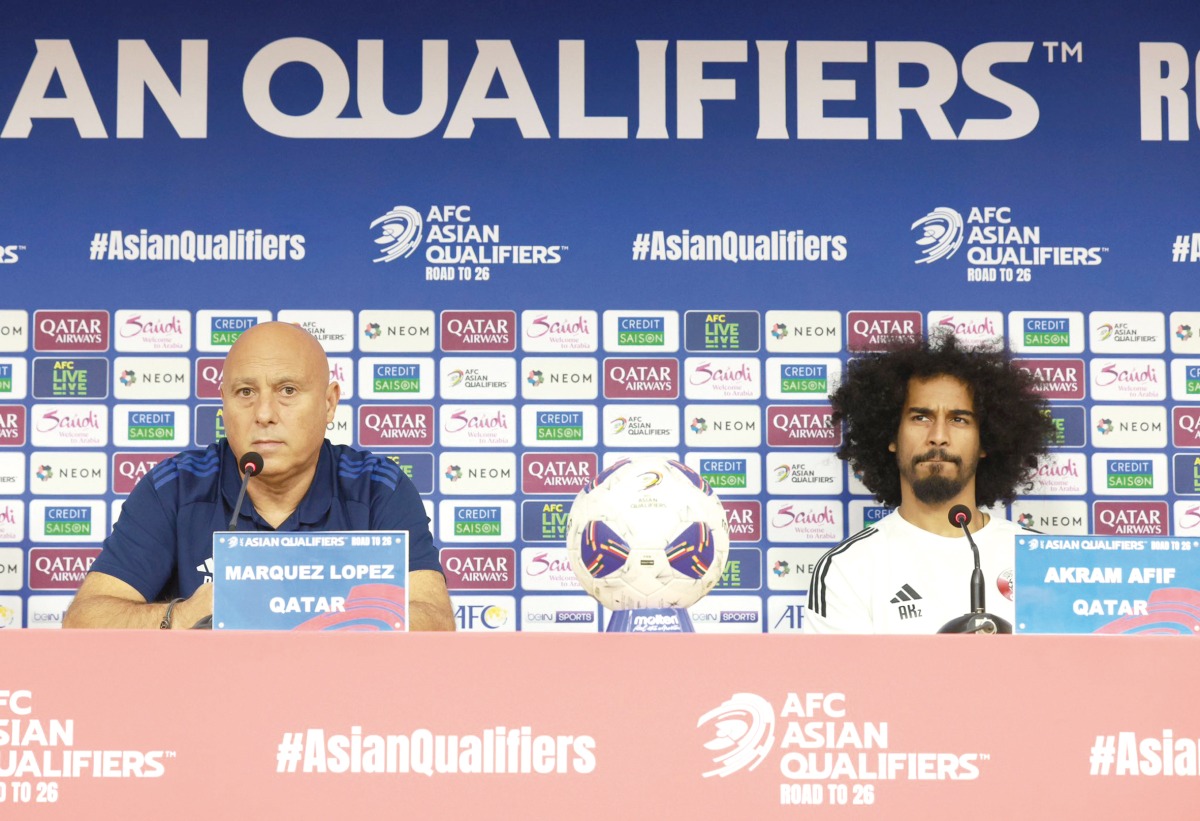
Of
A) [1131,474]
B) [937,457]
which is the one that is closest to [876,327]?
[937,457]

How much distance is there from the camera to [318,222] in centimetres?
350

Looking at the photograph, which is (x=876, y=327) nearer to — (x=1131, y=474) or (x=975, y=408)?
(x=975, y=408)

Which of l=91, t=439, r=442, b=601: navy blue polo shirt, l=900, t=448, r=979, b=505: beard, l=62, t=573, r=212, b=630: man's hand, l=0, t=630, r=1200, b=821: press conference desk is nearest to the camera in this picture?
l=0, t=630, r=1200, b=821: press conference desk

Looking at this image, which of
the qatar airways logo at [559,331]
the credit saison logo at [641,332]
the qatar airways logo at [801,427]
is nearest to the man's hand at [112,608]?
the qatar airways logo at [559,331]

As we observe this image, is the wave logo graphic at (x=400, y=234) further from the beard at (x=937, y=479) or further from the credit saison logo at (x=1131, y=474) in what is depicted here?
the credit saison logo at (x=1131, y=474)

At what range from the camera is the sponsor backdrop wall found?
3.48 metres

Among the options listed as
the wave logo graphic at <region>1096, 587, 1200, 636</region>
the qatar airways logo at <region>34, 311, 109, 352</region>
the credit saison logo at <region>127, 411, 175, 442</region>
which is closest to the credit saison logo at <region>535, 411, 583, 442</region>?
the credit saison logo at <region>127, 411, 175, 442</region>

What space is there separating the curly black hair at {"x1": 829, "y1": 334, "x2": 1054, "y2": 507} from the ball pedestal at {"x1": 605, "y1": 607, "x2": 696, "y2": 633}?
1.73 metres

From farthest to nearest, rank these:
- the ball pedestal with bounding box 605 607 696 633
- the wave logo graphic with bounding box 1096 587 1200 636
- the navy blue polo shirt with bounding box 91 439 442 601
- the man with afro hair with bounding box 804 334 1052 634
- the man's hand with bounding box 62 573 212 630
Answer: the man with afro hair with bounding box 804 334 1052 634, the navy blue polo shirt with bounding box 91 439 442 601, the man's hand with bounding box 62 573 212 630, the ball pedestal with bounding box 605 607 696 633, the wave logo graphic with bounding box 1096 587 1200 636

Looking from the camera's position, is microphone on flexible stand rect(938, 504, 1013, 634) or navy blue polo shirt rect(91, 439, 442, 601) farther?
navy blue polo shirt rect(91, 439, 442, 601)

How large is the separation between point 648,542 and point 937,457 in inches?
65.4

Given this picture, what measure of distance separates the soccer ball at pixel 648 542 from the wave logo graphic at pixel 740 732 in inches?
17.7

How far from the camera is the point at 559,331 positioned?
3.50 metres

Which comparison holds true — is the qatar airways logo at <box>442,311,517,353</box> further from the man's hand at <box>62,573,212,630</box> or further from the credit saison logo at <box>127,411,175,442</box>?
the man's hand at <box>62,573,212,630</box>
